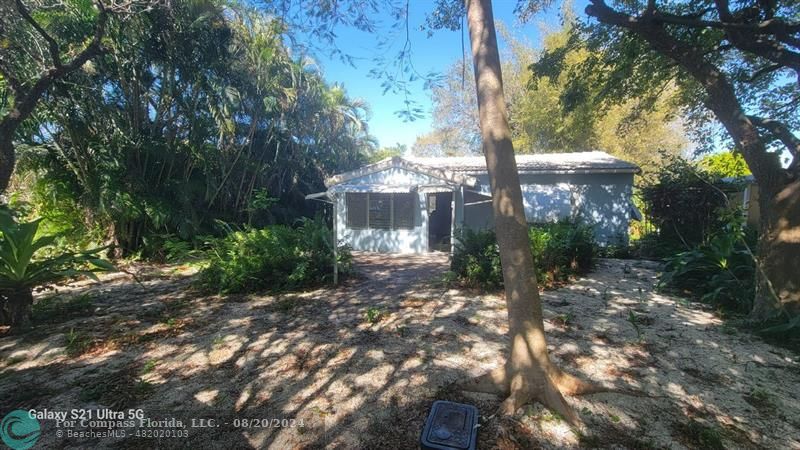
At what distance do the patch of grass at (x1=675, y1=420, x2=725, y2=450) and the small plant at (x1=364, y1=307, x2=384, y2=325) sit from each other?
3.17 meters

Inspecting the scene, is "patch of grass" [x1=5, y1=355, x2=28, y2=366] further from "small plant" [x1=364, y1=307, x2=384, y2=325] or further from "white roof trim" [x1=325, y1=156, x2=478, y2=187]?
"white roof trim" [x1=325, y1=156, x2=478, y2=187]

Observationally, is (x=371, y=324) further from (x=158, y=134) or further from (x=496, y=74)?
Result: (x=158, y=134)

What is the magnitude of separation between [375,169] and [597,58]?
245 inches

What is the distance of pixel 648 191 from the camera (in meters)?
9.16

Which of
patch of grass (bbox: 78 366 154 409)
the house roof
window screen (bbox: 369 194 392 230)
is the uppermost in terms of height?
the house roof

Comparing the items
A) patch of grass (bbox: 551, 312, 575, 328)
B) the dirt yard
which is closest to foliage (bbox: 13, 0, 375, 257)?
the dirt yard

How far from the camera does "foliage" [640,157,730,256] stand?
815 centimetres

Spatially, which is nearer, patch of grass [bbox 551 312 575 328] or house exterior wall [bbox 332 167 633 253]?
patch of grass [bbox 551 312 575 328]

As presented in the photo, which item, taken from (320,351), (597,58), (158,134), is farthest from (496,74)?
(158,134)

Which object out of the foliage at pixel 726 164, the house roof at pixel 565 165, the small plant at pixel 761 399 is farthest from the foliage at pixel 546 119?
the small plant at pixel 761 399

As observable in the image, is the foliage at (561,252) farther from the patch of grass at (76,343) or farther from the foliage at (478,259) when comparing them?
the patch of grass at (76,343)

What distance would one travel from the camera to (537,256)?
6492 mm

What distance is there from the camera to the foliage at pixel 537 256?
6066 millimetres

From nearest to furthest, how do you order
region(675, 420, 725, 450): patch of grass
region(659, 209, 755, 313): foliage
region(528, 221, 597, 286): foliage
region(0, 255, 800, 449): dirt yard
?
1. region(675, 420, 725, 450): patch of grass
2. region(0, 255, 800, 449): dirt yard
3. region(659, 209, 755, 313): foliage
4. region(528, 221, 597, 286): foliage
